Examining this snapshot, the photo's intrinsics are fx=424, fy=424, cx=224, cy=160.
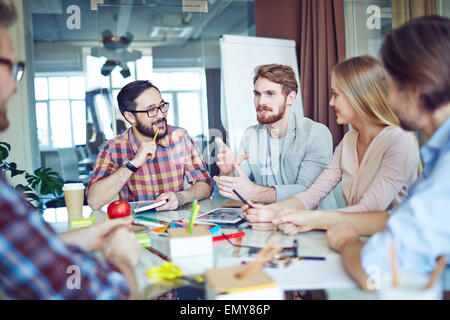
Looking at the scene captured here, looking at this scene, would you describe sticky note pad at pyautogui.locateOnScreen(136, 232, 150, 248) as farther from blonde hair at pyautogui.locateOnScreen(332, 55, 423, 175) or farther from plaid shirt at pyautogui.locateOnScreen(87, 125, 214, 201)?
plaid shirt at pyautogui.locateOnScreen(87, 125, 214, 201)

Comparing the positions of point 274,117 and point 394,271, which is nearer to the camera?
point 394,271

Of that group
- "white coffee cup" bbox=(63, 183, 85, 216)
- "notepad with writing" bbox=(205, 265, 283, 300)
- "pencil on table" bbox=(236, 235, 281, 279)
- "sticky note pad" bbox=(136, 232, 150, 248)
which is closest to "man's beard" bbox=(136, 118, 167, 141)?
"white coffee cup" bbox=(63, 183, 85, 216)

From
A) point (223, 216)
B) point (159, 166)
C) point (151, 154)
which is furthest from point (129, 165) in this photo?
point (223, 216)

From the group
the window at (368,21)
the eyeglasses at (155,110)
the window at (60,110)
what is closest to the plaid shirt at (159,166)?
the eyeglasses at (155,110)

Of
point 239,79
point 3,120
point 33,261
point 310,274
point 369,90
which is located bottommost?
point 310,274

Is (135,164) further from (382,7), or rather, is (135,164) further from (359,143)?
(382,7)

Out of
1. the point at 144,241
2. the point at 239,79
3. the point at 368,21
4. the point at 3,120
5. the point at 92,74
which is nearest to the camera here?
the point at 3,120

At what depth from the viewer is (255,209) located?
1523 mm

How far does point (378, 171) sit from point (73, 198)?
4.19ft

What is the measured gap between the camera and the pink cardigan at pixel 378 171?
5.03ft

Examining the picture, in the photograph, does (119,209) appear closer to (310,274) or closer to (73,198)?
(73,198)

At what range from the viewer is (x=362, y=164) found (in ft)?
5.65

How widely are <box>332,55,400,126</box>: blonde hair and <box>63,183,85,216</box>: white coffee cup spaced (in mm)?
1224

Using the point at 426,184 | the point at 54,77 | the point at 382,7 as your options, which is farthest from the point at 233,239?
the point at 54,77
